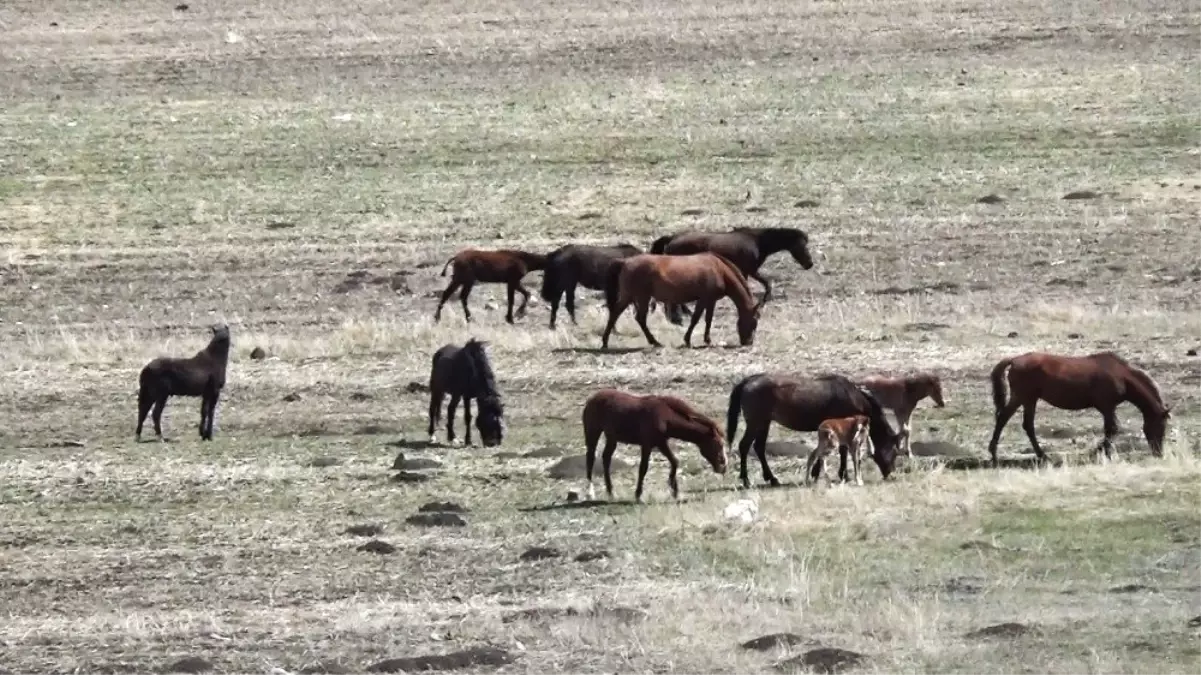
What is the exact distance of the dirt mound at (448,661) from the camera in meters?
13.0

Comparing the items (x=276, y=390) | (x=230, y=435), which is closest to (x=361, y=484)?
(x=230, y=435)

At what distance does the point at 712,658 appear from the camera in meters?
13.0

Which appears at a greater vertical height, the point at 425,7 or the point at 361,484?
the point at 425,7

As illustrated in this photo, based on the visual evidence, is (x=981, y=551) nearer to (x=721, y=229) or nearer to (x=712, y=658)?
(x=712, y=658)

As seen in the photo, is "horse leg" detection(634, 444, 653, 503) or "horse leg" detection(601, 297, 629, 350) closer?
"horse leg" detection(634, 444, 653, 503)

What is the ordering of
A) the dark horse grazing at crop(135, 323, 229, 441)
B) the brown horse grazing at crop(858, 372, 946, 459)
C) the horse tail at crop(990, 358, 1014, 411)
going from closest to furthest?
1. the horse tail at crop(990, 358, 1014, 411)
2. the brown horse grazing at crop(858, 372, 946, 459)
3. the dark horse grazing at crop(135, 323, 229, 441)

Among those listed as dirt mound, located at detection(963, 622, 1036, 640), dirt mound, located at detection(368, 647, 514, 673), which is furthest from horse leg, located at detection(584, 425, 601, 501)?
dirt mound, located at detection(963, 622, 1036, 640)

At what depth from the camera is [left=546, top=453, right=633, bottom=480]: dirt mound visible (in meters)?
18.9

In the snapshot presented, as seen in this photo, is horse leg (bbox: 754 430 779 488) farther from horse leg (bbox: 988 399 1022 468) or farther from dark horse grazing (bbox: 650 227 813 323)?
dark horse grazing (bbox: 650 227 813 323)

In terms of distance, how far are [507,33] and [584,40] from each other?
176cm

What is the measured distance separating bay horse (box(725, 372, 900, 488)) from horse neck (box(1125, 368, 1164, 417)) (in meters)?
1.87

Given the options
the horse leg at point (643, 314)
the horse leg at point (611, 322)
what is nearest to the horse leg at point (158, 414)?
the horse leg at point (611, 322)

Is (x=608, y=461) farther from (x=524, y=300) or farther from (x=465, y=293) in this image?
(x=524, y=300)

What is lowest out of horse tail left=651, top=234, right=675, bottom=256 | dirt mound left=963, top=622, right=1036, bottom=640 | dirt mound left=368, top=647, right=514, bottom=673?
dirt mound left=368, top=647, right=514, bottom=673
